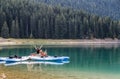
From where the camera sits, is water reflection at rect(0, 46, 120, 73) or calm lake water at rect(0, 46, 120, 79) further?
water reflection at rect(0, 46, 120, 73)

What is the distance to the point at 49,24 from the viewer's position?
6629 inches

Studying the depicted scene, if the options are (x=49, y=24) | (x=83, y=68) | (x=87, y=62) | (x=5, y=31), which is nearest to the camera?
(x=83, y=68)

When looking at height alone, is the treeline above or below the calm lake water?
above

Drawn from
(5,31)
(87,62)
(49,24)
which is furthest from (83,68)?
(49,24)

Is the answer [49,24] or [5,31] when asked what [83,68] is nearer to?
[5,31]

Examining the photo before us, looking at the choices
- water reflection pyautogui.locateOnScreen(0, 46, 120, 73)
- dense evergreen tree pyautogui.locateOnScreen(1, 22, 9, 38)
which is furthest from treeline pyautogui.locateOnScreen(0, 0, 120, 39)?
water reflection pyautogui.locateOnScreen(0, 46, 120, 73)

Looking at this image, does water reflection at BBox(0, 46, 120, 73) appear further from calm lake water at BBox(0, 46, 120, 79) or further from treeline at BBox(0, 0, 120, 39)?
treeline at BBox(0, 0, 120, 39)

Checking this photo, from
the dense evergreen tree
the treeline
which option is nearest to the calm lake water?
the dense evergreen tree

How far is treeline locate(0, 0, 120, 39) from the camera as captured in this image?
159375mm

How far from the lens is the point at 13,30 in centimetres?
15162

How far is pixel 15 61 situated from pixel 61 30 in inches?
4112

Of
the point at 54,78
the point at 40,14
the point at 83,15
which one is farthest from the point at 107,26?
the point at 54,78

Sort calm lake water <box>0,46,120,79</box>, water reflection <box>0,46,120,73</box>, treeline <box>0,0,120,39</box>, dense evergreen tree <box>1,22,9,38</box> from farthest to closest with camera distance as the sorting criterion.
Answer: treeline <box>0,0,120,39</box>
dense evergreen tree <box>1,22,9,38</box>
water reflection <box>0,46,120,73</box>
calm lake water <box>0,46,120,79</box>

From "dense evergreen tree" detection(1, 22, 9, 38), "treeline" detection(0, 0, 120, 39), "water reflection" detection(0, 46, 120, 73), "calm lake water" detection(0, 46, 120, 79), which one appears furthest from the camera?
"treeline" detection(0, 0, 120, 39)
